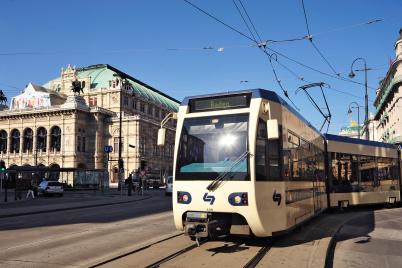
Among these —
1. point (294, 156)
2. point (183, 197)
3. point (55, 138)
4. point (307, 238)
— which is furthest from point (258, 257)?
point (55, 138)

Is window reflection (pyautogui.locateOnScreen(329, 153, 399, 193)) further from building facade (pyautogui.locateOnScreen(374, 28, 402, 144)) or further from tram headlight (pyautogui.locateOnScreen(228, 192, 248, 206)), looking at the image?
building facade (pyautogui.locateOnScreen(374, 28, 402, 144))

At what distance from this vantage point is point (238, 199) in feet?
26.0

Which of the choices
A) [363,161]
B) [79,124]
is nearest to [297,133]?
[363,161]

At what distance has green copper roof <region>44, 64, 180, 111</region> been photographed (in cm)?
10275

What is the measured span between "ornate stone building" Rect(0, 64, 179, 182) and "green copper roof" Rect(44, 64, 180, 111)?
1.12 ft

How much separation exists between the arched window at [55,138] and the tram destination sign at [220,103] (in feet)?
285

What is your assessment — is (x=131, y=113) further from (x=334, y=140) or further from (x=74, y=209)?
(x=334, y=140)

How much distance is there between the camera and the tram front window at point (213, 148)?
8.08m

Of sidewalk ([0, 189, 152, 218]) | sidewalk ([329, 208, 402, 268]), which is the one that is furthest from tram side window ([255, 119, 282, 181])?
sidewalk ([0, 189, 152, 218])

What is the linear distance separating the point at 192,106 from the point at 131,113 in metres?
92.9

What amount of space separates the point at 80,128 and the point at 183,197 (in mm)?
85010

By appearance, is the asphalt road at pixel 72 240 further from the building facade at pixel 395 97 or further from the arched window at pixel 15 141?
the arched window at pixel 15 141

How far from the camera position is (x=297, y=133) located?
10.5 m

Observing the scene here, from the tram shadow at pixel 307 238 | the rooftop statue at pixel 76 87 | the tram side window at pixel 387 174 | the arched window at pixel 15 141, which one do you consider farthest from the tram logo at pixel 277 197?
the arched window at pixel 15 141
